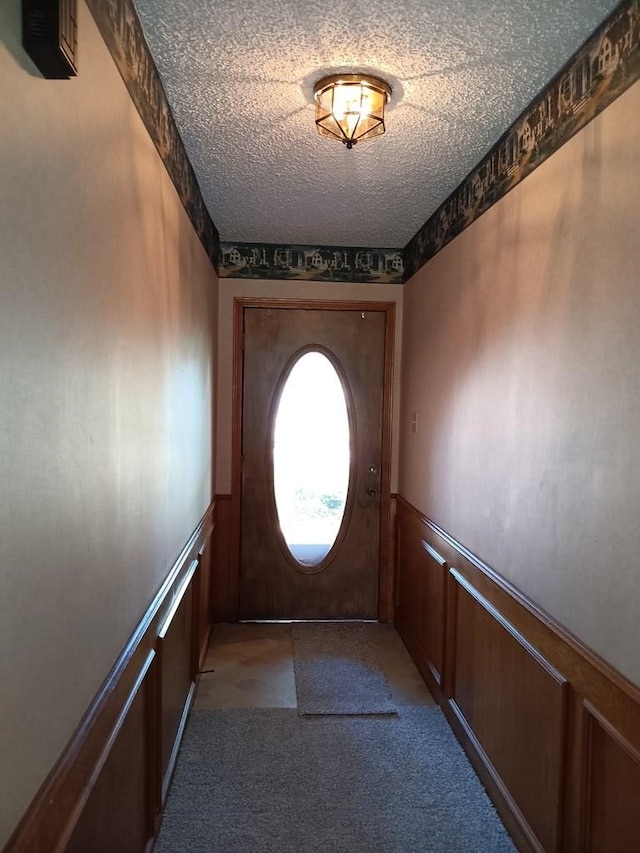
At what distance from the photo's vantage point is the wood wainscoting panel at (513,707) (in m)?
1.81

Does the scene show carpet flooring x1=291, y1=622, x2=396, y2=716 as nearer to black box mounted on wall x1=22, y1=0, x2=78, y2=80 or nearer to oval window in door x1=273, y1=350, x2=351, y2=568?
oval window in door x1=273, y1=350, x2=351, y2=568

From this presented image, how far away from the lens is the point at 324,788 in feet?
7.77

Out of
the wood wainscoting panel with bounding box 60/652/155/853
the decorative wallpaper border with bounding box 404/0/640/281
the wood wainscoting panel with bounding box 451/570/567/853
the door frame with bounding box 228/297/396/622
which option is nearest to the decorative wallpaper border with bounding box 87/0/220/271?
the decorative wallpaper border with bounding box 404/0/640/281

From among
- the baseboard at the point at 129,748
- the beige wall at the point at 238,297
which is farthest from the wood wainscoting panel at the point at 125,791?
the beige wall at the point at 238,297

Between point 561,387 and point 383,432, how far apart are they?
2.38 metres

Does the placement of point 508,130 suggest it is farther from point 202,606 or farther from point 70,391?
point 202,606

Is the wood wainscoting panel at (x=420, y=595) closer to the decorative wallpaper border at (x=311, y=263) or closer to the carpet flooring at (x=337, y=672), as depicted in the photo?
the carpet flooring at (x=337, y=672)

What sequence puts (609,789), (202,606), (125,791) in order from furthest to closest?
(202,606), (125,791), (609,789)

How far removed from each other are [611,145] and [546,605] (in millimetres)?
1266

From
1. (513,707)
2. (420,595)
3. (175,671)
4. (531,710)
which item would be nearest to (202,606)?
(175,671)

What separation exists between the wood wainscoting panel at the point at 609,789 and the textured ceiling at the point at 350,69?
175 cm

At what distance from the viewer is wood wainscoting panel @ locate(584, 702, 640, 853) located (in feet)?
4.61

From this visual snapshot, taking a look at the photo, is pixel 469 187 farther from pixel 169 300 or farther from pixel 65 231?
pixel 65 231

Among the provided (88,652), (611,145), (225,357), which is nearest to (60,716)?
(88,652)
